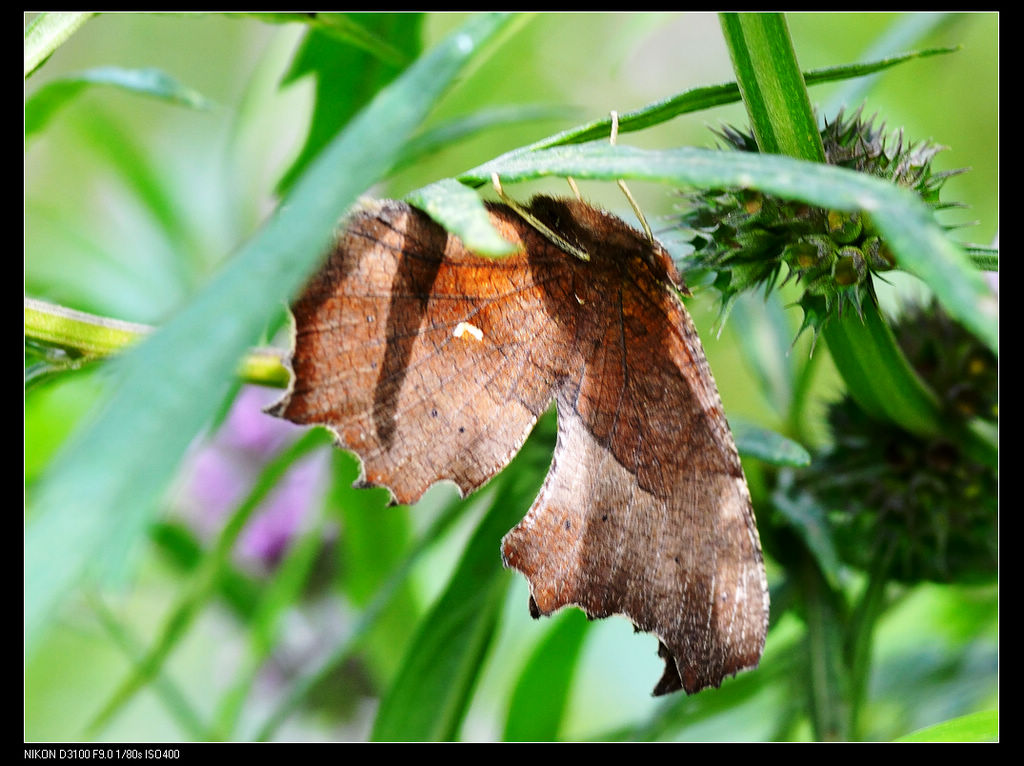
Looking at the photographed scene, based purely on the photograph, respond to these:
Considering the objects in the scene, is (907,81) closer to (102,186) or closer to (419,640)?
(419,640)

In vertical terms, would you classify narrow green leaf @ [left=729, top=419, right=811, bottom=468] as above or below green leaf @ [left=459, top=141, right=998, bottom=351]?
below

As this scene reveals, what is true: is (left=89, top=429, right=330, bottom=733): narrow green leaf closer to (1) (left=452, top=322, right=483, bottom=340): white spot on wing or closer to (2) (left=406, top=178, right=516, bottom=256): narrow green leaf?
(1) (left=452, top=322, right=483, bottom=340): white spot on wing

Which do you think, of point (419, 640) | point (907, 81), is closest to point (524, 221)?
point (419, 640)

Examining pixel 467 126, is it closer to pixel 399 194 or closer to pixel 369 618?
pixel 399 194

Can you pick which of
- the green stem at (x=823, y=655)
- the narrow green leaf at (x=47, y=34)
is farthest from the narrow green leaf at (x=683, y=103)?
the green stem at (x=823, y=655)

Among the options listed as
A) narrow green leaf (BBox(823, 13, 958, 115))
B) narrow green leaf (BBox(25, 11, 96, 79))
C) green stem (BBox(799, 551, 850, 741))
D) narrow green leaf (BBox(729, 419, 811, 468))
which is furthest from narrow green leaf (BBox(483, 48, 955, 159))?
green stem (BBox(799, 551, 850, 741))
